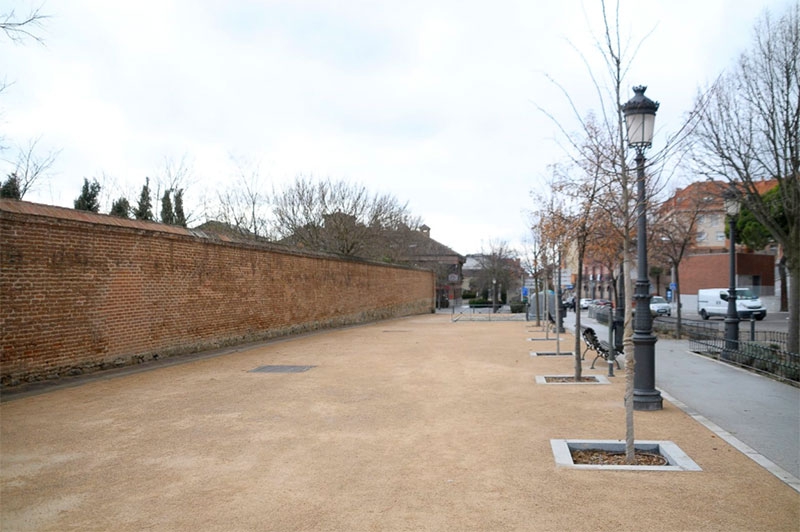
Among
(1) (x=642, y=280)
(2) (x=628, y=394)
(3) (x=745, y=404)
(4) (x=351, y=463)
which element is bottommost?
(4) (x=351, y=463)

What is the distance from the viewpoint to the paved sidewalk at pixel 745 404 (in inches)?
233

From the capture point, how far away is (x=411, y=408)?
797 centimetres

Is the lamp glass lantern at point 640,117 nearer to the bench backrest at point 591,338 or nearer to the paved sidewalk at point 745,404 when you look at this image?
the paved sidewalk at point 745,404

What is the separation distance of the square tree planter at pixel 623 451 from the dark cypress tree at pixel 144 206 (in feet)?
79.9

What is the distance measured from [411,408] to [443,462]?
8.22ft

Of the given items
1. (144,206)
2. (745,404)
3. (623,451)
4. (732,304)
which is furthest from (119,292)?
(144,206)

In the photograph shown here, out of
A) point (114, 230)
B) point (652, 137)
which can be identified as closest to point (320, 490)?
point (652, 137)

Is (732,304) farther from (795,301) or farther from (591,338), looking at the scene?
(591,338)

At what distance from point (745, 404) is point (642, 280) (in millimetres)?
2317

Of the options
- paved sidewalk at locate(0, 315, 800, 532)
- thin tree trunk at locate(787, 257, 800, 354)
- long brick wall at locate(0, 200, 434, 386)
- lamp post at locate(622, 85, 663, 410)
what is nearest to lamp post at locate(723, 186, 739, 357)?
thin tree trunk at locate(787, 257, 800, 354)

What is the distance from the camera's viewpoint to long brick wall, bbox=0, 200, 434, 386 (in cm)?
945

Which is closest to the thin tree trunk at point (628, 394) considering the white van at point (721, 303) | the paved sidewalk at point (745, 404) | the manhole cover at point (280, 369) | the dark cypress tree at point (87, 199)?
the paved sidewalk at point (745, 404)

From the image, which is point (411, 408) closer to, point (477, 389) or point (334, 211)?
point (477, 389)

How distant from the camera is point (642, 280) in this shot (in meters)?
8.25
